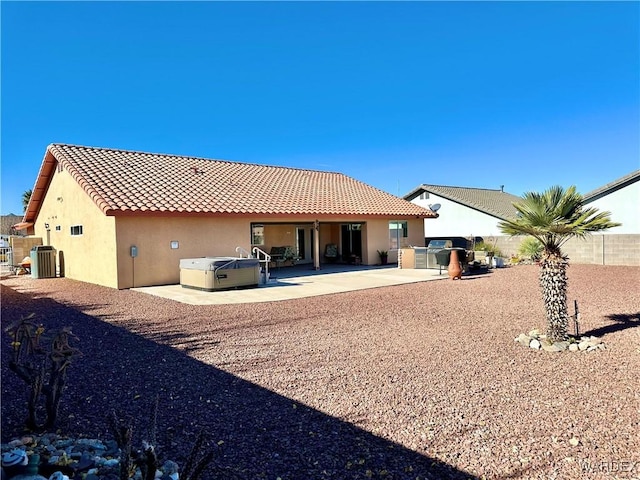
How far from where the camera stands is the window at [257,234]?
21250mm

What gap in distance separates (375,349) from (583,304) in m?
6.82

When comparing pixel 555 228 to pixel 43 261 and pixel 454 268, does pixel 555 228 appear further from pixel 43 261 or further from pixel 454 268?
pixel 43 261

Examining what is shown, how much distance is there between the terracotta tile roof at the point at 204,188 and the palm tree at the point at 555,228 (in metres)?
11.7

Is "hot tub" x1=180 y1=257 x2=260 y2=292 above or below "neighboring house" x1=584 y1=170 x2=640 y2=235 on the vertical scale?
below

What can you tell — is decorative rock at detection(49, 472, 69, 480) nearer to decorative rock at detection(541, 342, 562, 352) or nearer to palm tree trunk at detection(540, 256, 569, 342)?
decorative rock at detection(541, 342, 562, 352)

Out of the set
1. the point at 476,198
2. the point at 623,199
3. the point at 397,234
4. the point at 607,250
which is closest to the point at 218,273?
the point at 397,234

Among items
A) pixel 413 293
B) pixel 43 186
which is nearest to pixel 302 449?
pixel 413 293

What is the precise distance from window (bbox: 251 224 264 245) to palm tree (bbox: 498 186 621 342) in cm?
1526

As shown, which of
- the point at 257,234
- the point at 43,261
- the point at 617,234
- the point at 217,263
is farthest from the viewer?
the point at 617,234

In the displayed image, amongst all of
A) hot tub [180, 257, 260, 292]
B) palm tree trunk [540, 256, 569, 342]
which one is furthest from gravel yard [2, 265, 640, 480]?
hot tub [180, 257, 260, 292]

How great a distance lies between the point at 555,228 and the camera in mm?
7215

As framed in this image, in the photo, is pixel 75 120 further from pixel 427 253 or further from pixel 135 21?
pixel 427 253

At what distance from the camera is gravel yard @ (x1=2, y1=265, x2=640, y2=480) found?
3570mm

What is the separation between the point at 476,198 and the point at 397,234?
47.6ft
